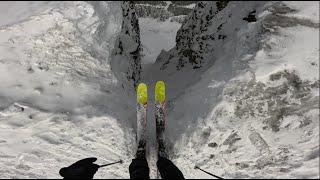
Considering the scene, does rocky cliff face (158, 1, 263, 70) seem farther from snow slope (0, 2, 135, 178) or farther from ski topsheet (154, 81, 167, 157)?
snow slope (0, 2, 135, 178)

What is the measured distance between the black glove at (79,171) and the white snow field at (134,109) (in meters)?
0.30

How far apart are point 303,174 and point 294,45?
1.57 metres

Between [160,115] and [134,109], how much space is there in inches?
19.9

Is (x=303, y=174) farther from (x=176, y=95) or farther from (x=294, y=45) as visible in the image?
(x=176, y=95)

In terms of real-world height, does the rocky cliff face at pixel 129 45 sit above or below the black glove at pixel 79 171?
above

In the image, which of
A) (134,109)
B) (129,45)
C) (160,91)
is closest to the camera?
(160,91)

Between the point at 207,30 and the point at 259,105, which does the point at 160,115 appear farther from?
the point at 207,30

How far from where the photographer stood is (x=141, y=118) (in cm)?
418

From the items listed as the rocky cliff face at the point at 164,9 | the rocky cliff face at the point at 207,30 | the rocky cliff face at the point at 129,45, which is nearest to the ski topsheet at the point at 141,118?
the rocky cliff face at the point at 129,45

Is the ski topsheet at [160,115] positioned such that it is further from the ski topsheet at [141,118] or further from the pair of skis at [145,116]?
the ski topsheet at [141,118]

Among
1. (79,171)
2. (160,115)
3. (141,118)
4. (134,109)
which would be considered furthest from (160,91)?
(79,171)

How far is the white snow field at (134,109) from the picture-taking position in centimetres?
379

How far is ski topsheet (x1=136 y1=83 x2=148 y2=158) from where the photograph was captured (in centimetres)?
409

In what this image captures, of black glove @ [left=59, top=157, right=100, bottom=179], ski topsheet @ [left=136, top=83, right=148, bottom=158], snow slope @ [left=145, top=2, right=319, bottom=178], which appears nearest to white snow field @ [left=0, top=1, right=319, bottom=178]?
snow slope @ [left=145, top=2, right=319, bottom=178]
